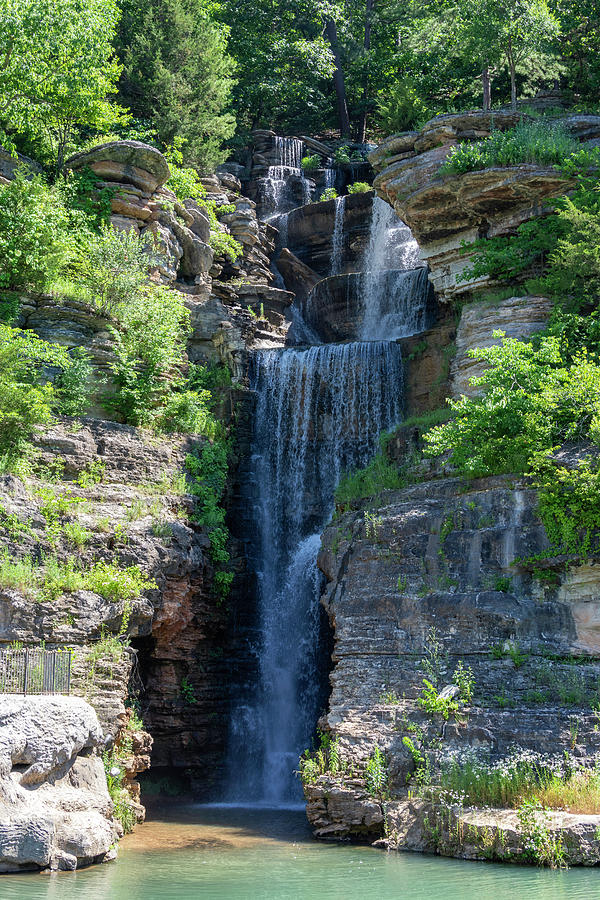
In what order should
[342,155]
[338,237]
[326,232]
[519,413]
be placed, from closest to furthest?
[519,413] < [338,237] < [326,232] < [342,155]

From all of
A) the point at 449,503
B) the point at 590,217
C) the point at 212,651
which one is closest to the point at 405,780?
the point at 449,503

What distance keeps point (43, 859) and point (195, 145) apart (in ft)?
90.9

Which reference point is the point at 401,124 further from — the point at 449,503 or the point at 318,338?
the point at 449,503

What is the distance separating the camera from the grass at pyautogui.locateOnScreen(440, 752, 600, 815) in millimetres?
12422

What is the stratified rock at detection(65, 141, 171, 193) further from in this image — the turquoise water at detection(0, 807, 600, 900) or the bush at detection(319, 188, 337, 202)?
the turquoise water at detection(0, 807, 600, 900)

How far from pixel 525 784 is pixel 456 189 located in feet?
50.0

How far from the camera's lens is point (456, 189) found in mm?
23094

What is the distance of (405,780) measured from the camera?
45.4ft

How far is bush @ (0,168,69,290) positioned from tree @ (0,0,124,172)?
304 cm

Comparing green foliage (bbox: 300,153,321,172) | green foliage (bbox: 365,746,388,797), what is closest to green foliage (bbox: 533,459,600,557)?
green foliage (bbox: 365,746,388,797)

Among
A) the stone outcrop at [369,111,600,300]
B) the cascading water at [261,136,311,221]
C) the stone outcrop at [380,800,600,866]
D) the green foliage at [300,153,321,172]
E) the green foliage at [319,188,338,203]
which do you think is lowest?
the stone outcrop at [380,800,600,866]

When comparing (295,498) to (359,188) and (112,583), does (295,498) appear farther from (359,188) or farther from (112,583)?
(359,188)

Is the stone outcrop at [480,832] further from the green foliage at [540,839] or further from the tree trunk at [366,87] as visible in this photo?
the tree trunk at [366,87]

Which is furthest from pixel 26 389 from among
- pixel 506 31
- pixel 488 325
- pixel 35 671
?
pixel 506 31
